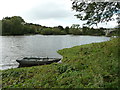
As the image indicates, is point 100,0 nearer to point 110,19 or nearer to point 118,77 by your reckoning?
point 110,19

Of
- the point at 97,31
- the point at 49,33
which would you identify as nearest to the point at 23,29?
the point at 49,33

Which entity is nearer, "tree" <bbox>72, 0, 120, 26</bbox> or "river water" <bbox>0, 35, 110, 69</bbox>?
"tree" <bbox>72, 0, 120, 26</bbox>

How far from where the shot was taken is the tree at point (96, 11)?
9430mm

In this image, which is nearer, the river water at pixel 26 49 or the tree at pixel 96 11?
the tree at pixel 96 11

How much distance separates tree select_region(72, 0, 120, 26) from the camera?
30.9ft

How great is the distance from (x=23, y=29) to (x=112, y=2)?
98.4 metres

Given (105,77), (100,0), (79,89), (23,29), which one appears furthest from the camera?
(23,29)

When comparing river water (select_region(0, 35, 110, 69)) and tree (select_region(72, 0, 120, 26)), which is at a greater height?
tree (select_region(72, 0, 120, 26))

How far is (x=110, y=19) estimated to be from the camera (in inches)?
380

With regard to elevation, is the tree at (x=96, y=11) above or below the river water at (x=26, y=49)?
above

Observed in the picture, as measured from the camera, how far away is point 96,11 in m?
9.76

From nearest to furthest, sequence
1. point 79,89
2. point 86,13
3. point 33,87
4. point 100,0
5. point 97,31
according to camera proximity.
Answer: point 79,89, point 33,87, point 100,0, point 86,13, point 97,31

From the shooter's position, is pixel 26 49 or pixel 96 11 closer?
Result: pixel 96 11

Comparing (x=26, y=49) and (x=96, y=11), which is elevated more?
(x=96, y=11)
